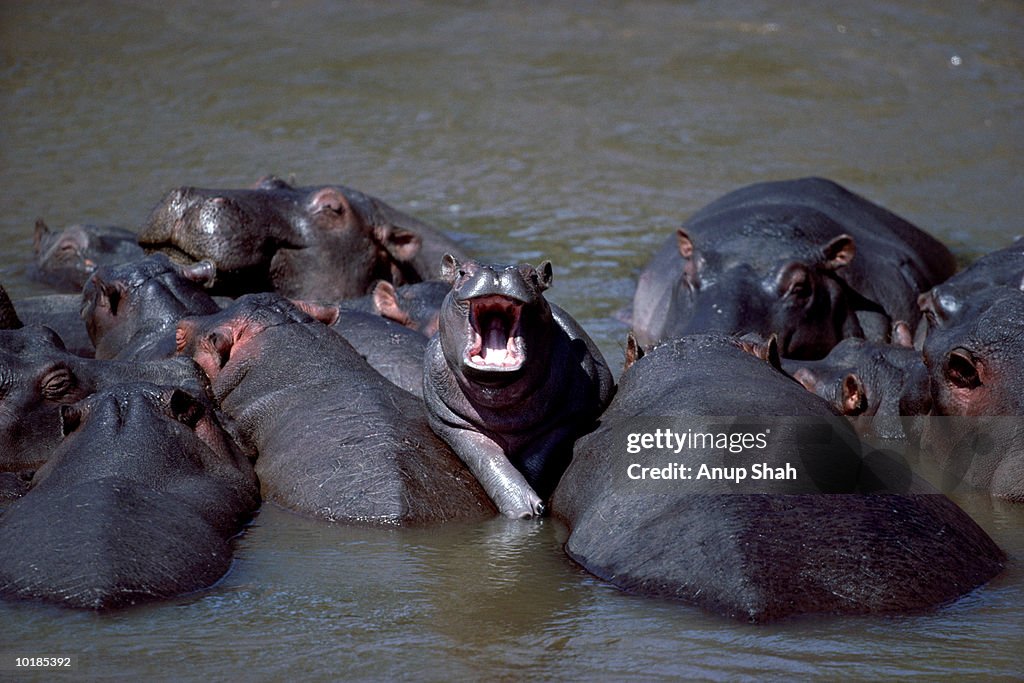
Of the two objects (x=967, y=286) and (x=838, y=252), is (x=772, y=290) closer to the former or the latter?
(x=838, y=252)

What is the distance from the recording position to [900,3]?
18125 mm

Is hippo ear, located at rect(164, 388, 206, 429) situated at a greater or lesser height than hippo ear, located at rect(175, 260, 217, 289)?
lesser

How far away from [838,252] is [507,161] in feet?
17.7

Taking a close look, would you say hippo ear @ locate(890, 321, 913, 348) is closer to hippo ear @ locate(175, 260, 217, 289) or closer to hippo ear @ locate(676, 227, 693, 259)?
hippo ear @ locate(676, 227, 693, 259)

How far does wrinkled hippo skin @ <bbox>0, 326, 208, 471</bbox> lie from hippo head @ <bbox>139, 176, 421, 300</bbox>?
6.47ft

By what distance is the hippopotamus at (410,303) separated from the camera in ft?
28.0

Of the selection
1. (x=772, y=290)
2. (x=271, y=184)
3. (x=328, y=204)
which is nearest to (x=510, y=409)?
(x=772, y=290)

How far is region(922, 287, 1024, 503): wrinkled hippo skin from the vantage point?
6.59 meters

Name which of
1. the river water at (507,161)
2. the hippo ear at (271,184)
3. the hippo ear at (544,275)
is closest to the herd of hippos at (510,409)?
the hippo ear at (544,275)

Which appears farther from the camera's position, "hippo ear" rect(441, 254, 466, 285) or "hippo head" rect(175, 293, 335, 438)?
"hippo head" rect(175, 293, 335, 438)

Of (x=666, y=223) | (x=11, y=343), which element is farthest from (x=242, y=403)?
(x=666, y=223)

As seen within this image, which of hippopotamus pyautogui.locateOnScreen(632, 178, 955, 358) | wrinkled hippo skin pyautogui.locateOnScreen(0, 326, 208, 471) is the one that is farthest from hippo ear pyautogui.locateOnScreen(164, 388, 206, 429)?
hippopotamus pyautogui.locateOnScreen(632, 178, 955, 358)

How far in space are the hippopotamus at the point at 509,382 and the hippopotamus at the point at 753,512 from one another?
14cm

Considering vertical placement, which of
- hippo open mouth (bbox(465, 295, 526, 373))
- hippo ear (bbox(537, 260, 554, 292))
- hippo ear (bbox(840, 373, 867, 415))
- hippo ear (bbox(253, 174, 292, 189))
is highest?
hippo ear (bbox(537, 260, 554, 292))
